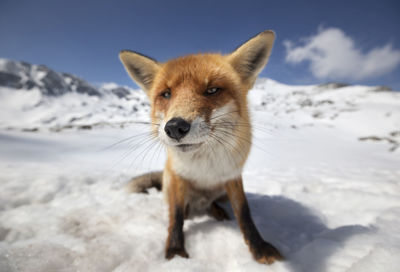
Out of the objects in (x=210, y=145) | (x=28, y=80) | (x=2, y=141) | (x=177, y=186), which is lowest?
(x=2, y=141)

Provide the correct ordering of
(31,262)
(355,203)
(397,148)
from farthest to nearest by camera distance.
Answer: (397,148) → (355,203) → (31,262)

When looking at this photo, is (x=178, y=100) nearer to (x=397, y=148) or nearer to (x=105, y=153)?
(x=105, y=153)

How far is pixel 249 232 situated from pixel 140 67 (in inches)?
66.6

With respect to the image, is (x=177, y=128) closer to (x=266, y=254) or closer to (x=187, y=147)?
(x=187, y=147)

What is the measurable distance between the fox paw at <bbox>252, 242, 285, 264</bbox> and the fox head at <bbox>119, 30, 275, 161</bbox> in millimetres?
655

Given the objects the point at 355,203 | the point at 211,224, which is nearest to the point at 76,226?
the point at 211,224

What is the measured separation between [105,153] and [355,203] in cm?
480

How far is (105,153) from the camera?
445 centimetres

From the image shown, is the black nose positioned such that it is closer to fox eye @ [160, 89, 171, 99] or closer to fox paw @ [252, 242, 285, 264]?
fox eye @ [160, 89, 171, 99]

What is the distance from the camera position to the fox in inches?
43.9

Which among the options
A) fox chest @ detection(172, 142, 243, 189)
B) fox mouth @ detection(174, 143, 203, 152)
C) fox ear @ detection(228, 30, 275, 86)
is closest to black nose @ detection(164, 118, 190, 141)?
fox mouth @ detection(174, 143, 203, 152)

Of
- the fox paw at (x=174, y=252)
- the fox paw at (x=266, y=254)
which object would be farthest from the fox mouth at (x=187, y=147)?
the fox paw at (x=266, y=254)

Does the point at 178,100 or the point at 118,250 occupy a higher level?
the point at 178,100

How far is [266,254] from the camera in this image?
110cm
